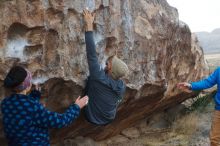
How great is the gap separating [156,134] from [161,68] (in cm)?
210

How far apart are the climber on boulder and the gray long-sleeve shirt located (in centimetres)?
119

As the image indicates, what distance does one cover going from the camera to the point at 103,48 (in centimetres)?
603

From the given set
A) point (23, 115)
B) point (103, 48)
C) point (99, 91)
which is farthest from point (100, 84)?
point (23, 115)

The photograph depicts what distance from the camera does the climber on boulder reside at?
161 inches

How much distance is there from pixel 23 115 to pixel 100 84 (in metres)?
1.44

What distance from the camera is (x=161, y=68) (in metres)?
7.62

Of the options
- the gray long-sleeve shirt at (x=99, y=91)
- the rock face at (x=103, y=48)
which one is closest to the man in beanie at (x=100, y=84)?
the gray long-sleeve shirt at (x=99, y=91)

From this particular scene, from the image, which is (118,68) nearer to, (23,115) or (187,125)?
(23,115)

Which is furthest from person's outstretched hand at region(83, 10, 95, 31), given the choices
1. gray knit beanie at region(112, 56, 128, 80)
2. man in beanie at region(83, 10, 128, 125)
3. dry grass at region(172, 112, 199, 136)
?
dry grass at region(172, 112, 199, 136)

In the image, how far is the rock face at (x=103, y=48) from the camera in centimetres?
492

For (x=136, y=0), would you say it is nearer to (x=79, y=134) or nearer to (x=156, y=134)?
(x=79, y=134)

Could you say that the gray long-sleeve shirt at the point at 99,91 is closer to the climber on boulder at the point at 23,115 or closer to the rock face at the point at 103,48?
the rock face at the point at 103,48

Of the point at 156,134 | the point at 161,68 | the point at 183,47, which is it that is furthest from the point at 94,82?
the point at 156,134

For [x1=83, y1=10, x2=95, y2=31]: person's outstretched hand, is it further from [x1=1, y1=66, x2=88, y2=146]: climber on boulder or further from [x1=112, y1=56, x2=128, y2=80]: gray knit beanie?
[x1=1, y1=66, x2=88, y2=146]: climber on boulder
